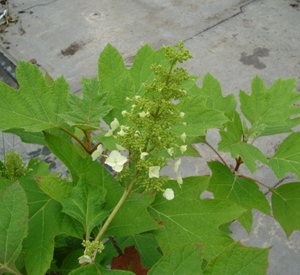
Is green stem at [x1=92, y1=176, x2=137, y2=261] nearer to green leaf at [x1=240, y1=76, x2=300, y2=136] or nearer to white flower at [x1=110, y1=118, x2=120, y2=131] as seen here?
white flower at [x1=110, y1=118, x2=120, y2=131]

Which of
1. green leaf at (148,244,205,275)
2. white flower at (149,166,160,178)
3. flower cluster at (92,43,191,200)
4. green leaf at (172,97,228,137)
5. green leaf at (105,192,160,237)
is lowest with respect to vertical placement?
green leaf at (105,192,160,237)

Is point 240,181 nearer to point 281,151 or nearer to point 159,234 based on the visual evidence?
point 281,151

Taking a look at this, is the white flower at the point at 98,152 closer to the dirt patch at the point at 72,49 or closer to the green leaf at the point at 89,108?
the green leaf at the point at 89,108

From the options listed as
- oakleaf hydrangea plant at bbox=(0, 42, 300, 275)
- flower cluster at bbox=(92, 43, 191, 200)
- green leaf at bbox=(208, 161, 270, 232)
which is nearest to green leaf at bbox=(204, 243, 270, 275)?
oakleaf hydrangea plant at bbox=(0, 42, 300, 275)

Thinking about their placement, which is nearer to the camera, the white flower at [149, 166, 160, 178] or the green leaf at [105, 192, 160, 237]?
the white flower at [149, 166, 160, 178]

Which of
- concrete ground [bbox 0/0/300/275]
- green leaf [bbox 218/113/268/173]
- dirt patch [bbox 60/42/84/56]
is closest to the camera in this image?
green leaf [bbox 218/113/268/173]

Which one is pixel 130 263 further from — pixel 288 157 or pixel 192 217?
pixel 288 157
